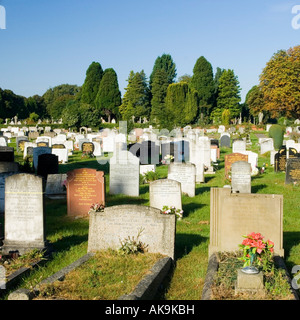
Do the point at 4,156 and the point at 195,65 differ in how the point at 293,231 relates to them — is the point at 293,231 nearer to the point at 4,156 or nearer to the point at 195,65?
the point at 4,156

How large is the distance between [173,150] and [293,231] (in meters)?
15.6

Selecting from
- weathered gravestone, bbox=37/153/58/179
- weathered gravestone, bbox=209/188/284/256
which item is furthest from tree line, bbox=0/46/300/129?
weathered gravestone, bbox=209/188/284/256

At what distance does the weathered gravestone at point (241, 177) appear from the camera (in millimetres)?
14633

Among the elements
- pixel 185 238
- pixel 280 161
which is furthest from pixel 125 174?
pixel 280 161

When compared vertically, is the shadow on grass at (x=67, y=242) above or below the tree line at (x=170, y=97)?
below

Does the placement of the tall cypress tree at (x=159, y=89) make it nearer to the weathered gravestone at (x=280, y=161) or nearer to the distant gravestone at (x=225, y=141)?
the distant gravestone at (x=225, y=141)

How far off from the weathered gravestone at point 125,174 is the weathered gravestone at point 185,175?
1.22 metres

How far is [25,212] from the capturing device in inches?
327

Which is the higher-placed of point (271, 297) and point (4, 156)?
point (4, 156)

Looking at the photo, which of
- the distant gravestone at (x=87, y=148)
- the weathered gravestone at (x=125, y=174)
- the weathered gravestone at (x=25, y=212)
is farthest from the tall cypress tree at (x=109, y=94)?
the weathered gravestone at (x=25, y=212)

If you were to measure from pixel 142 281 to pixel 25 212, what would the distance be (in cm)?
319

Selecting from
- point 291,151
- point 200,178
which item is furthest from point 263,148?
point 200,178

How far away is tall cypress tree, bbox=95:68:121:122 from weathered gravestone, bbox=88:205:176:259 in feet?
228
